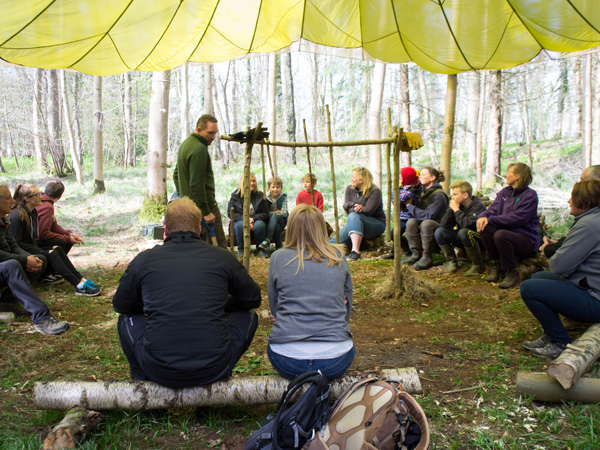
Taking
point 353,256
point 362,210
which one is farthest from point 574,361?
point 362,210

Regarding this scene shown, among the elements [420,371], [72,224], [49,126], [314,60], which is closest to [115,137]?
[49,126]

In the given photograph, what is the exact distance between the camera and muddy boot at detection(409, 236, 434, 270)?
6634 mm

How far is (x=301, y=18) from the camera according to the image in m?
4.92

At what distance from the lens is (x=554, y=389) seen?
2.76 metres

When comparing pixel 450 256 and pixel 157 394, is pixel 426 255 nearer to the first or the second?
pixel 450 256

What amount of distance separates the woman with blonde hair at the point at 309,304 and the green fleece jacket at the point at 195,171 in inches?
100

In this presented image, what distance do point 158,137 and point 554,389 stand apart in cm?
874

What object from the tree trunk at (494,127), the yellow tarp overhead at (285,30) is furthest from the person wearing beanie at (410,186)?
the tree trunk at (494,127)

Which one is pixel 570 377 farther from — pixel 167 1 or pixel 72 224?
pixel 72 224

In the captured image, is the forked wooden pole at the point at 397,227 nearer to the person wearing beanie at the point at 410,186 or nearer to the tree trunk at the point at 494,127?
the person wearing beanie at the point at 410,186

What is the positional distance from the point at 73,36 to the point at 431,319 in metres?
4.49

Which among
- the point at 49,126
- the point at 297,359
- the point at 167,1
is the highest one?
the point at 49,126

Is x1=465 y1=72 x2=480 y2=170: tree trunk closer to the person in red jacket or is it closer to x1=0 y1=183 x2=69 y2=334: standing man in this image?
the person in red jacket

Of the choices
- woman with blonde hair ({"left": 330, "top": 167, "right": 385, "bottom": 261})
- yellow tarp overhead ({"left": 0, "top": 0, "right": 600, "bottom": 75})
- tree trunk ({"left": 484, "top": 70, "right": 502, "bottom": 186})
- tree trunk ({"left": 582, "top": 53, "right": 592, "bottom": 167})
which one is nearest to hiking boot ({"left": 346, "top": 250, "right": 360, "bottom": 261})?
woman with blonde hair ({"left": 330, "top": 167, "right": 385, "bottom": 261})
